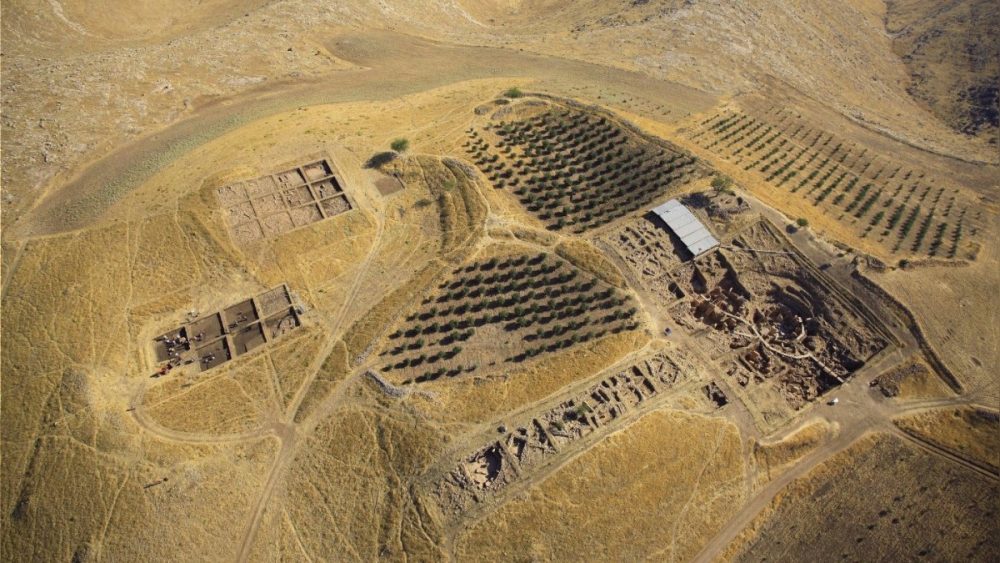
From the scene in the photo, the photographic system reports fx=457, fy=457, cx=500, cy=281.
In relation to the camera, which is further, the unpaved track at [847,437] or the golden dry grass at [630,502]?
the unpaved track at [847,437]

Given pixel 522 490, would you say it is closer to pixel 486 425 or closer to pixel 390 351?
pixel 486 425

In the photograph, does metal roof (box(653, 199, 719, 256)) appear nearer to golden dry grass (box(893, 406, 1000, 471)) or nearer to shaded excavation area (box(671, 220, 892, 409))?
shaded excavation area (box(671, 220, 892, 409))

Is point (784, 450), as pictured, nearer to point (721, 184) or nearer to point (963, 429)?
point (963, 429)

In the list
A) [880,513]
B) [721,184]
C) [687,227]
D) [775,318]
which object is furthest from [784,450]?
[721,184]

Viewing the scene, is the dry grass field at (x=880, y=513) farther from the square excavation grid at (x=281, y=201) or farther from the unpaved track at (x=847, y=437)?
the square excavation grid at (x=281, y=201)

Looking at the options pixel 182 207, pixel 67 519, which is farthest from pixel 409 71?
pixel 67 519

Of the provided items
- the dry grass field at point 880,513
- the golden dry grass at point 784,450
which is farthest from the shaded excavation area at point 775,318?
the dry grass field at point 880,513
